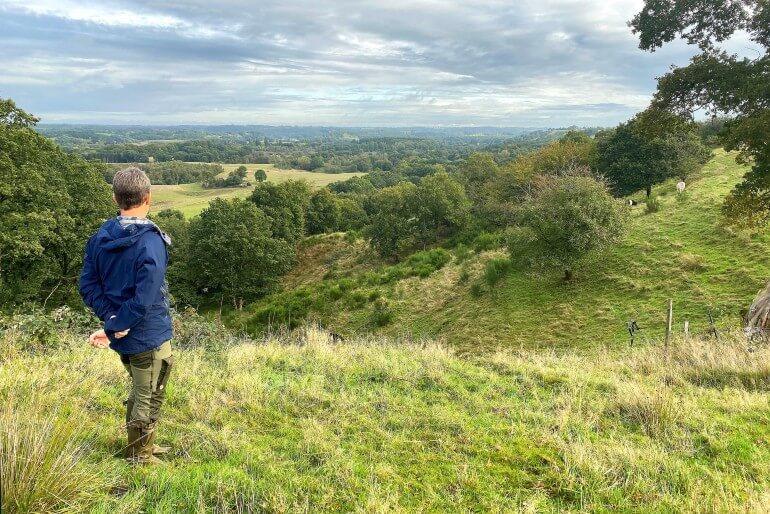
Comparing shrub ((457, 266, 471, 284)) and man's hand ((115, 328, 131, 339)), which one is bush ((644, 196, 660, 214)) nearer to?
shrub ((457, 266, 471, 284))

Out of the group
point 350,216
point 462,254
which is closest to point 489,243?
point 462,254

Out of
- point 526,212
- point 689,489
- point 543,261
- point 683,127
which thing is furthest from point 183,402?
point 526,212

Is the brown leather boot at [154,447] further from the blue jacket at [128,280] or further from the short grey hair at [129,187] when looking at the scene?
the short grey hair at [129,187]

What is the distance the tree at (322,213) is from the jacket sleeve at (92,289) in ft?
137

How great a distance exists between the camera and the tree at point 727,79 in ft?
31.0

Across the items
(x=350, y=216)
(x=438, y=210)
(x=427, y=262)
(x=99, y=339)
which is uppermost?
(x=99, y=339)

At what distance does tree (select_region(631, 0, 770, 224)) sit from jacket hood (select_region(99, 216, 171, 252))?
11875 mm

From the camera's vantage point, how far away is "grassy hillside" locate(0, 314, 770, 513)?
284cm

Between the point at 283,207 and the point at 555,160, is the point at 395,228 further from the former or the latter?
the point at 555,160

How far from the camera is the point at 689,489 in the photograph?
3119 millimetres

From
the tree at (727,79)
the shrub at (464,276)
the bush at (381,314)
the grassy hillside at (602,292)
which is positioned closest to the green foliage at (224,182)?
the grassy hillside at (602,292)

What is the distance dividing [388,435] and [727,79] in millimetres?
11548

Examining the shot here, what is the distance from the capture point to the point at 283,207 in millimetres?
36969

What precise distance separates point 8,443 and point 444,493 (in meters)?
2.74
